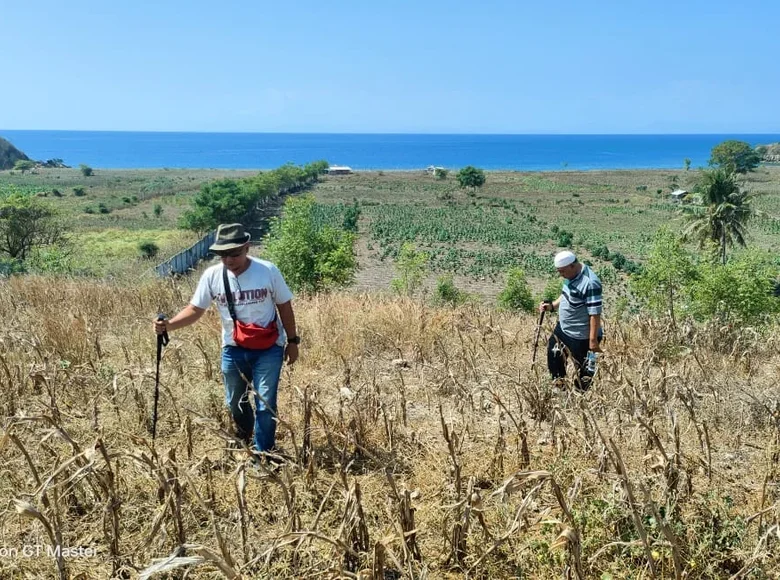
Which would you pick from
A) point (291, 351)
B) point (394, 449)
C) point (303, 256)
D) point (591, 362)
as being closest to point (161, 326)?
point (291, 351)

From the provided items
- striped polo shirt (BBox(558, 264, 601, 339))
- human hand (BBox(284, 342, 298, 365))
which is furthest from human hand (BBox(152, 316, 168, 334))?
striped polo shirt (BBox(558, 264, 601, 339))

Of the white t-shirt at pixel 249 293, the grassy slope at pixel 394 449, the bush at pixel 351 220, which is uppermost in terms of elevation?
the white t-shirt at pixel 249 293

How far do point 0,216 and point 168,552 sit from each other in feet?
108

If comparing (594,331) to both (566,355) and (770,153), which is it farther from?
(770,153)

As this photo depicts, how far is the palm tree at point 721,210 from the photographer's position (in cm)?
3011

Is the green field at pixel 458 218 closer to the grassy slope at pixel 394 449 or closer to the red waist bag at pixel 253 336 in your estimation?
the grassy slope at pixel 394 449

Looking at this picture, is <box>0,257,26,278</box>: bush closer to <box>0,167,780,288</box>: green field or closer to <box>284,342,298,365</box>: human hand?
<box>0,167,780,288</box>: green field

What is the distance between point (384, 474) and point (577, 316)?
2507mm

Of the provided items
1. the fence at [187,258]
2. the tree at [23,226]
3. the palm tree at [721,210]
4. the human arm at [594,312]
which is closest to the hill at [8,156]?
the tree at [23,226]

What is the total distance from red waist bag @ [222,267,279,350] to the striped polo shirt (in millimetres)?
2521

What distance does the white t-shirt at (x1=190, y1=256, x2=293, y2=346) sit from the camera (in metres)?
3.52

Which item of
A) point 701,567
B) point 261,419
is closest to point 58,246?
point 261,419

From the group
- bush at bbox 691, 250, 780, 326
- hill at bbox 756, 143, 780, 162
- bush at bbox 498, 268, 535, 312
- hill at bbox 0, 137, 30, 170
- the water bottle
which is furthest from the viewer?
hill at bbox 756, 143, 780, 162

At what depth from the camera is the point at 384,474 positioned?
3.10 meters
